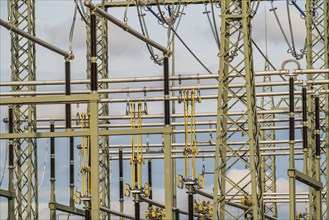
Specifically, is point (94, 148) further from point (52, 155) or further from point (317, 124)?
→ point (52, 155)

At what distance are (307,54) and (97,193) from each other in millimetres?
13181

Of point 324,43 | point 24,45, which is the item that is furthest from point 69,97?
point 24,45

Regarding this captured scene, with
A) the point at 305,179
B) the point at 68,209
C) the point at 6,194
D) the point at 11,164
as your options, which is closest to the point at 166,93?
the point at 6,194

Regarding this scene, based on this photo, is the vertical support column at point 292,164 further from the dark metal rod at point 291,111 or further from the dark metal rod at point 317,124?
the dark metal rod at point 317,124

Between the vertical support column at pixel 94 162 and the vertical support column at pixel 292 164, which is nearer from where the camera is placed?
the vertical support column at pixel 94 162

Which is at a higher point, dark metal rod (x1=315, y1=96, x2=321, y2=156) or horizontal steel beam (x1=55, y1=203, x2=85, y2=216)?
dark metal rod (x1=315, y1=96, x2=321, y2=156)

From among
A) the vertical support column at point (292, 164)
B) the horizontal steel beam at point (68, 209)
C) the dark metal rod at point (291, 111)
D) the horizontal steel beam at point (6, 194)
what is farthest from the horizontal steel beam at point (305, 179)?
the horizontal steel beam at point (68, 209)

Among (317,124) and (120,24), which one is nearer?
(120,24)

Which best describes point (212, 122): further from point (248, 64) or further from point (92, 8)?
point (92, 8)

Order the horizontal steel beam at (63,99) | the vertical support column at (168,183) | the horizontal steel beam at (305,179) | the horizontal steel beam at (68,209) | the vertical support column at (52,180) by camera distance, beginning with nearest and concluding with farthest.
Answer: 1. the horizontal steel beam at (63,99)
2. the vertical support column at (168,183)
3. the horizontal steel beam at (305,179)
4. the vertical support column at (52,180)
5. the horizontal steel beam at (68,209)

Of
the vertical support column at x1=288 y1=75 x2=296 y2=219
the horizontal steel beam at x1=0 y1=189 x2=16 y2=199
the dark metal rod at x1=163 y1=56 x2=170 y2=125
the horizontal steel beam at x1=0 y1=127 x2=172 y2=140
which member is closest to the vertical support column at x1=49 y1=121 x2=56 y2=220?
the horizontal steel beam at x1=0 y1=189 x2=16 y2=199

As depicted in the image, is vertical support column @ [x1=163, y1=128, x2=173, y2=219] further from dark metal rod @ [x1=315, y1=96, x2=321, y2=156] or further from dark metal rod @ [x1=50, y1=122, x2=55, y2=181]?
dark metal rod @ [x1=50, y1=122, x2=55, y2=181]

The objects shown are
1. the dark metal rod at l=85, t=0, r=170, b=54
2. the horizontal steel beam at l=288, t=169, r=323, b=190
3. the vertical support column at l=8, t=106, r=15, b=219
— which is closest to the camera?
the dark metal rod at l=85, t=0, r=170, b=54

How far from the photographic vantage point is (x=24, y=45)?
31688 mm
